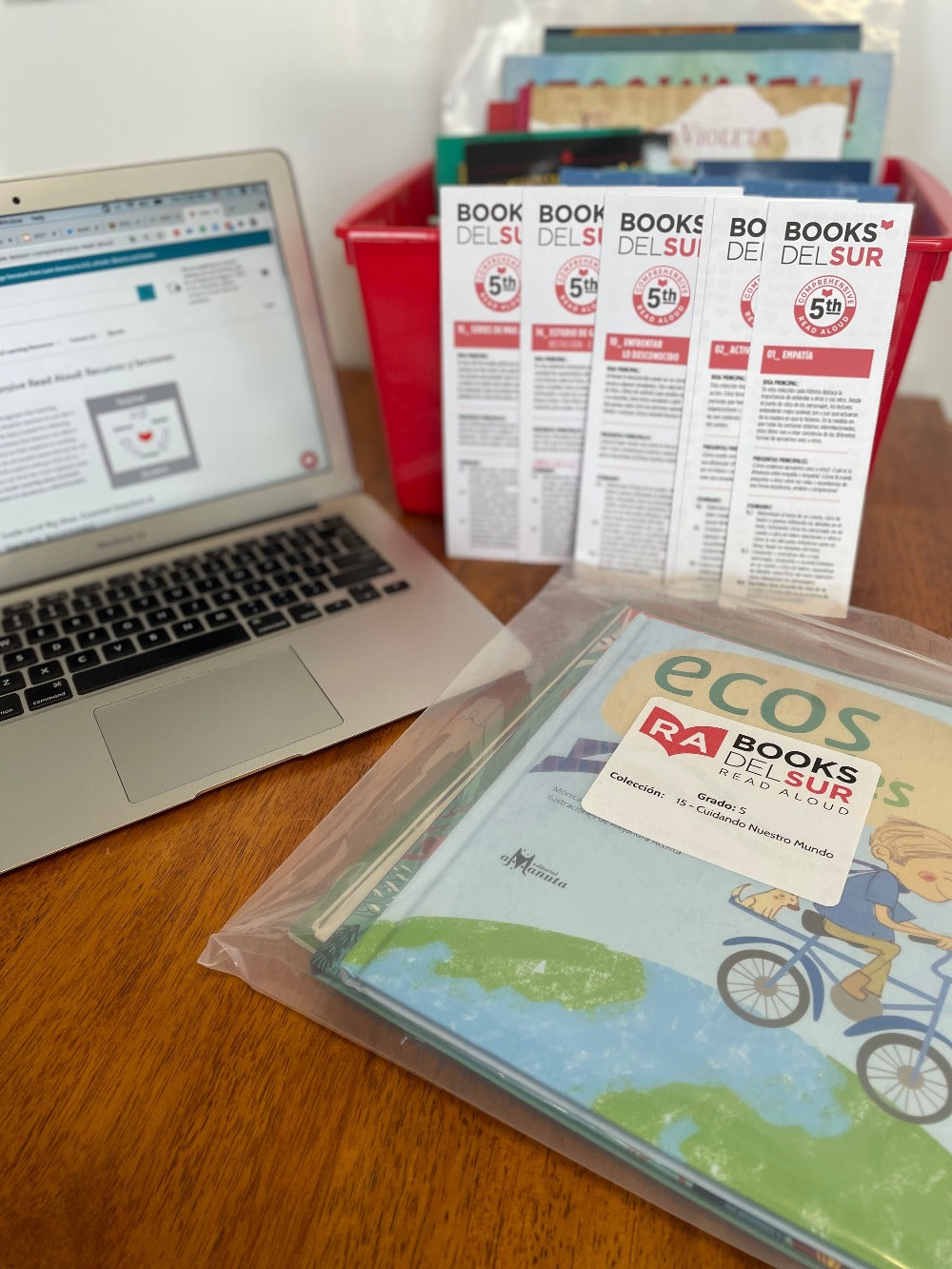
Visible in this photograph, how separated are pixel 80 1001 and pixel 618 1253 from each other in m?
0.26

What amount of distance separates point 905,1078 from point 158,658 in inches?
18.2

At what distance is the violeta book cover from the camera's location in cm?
33

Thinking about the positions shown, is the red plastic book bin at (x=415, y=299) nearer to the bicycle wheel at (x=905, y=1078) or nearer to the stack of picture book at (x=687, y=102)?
the stack of picture book at (x=687, y=102)

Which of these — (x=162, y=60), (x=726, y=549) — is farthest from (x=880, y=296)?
(x=162, y=60)

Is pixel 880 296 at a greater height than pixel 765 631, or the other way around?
pixel 880 296

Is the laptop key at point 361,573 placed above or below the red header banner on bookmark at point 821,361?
below

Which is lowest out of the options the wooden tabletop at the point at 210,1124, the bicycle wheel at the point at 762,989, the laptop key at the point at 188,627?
the wooden tabletop at the point at 210,1124

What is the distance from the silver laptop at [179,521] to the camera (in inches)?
20.9

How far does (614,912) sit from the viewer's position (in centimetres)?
40

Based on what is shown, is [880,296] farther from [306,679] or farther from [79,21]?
[79,21]

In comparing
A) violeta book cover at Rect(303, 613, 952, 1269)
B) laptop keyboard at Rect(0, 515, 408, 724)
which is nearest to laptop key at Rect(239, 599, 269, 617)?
laptop keyboard at Rect(0, 515, 408, 724)

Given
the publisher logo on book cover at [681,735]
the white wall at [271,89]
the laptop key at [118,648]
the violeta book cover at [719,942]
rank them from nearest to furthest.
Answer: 1. the violeta book cover at [719,942]
2. the publisher logo on book cover at [681,735]
3. the laptop key at [118,648]
4. the white wall at [271,89]

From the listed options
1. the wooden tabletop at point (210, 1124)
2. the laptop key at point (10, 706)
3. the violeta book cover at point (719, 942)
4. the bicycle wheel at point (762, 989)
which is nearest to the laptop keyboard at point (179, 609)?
the laptop key at point (10, 706)

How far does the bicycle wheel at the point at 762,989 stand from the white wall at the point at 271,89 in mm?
707
